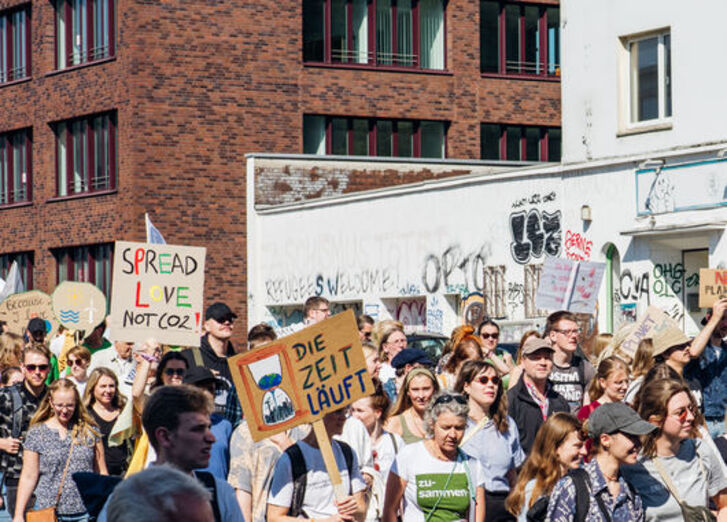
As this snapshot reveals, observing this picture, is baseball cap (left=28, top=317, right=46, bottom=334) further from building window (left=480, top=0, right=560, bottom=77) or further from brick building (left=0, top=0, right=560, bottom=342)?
building window (left=480, top=0, right=560, bottom=77)

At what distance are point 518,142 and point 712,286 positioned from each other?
27.7 m

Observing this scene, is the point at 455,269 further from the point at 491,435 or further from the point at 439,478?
the point at 439,478

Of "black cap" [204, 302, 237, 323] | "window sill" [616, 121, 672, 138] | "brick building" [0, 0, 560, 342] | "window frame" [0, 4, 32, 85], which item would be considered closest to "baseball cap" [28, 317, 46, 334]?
"black cap" [204, 302, 237, 323]

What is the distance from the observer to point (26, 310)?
937 inches

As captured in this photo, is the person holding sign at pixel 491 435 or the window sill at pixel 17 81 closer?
the person holding sign at pixel 491 435

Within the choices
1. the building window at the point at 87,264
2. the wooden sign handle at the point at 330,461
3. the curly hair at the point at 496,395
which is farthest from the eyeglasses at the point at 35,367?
the building window at the point at 87,264

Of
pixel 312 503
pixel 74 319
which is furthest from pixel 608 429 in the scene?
pixel 74 319

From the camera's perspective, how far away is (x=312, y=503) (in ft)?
27.8

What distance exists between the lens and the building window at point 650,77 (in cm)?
2564

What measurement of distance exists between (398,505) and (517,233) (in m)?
20.0

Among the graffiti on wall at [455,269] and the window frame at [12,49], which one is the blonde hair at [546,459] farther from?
the window frame at [12,49]

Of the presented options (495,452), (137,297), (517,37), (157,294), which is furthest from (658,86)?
(517,37)

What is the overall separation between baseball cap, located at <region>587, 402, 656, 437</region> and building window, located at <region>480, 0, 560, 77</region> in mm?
34595

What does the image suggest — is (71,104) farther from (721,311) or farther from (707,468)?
(707,468)
